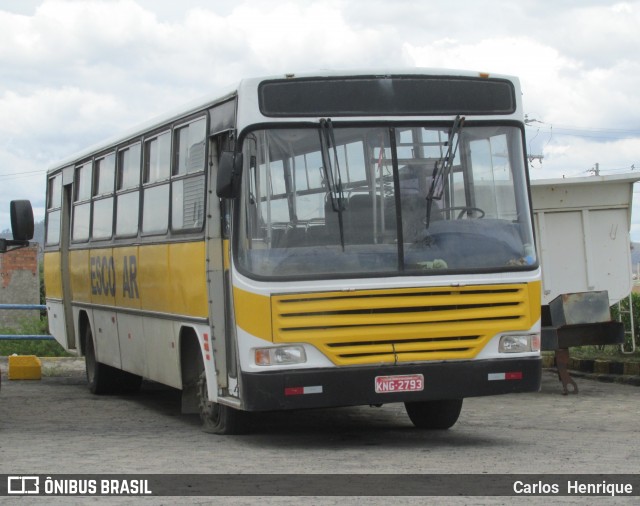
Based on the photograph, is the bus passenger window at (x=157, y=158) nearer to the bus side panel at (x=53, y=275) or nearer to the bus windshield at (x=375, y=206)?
the bus windshield at (x=375, y=206)

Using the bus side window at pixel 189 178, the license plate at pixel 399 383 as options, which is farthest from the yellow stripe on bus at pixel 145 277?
the license plate at pixel 399 383

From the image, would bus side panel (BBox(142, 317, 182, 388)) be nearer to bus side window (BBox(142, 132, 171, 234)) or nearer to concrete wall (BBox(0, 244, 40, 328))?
bus side window (BBox(142, 132, 171, 234))

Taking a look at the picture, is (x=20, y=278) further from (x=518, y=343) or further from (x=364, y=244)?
(x=518, y=343)

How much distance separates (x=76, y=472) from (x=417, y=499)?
104 inches

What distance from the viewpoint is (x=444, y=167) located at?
11133 mm

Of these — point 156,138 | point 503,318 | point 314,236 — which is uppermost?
point 156,138

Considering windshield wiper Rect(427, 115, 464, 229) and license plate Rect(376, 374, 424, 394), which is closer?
license plate Rect(376, 374, 424, 394)

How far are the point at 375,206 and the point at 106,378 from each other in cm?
732

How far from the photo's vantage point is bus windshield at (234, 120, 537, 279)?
10742 mm

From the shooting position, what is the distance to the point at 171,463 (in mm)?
10008

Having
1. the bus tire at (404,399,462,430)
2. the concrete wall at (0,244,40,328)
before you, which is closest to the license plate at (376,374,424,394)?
the bus tire at (404,399,462,430)

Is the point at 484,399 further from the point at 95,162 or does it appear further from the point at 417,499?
the point at 417,499

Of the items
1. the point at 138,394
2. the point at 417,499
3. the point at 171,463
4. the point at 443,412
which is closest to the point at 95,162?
the point at 138,394

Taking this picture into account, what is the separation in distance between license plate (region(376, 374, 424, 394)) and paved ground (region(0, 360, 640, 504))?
511 millimetres
